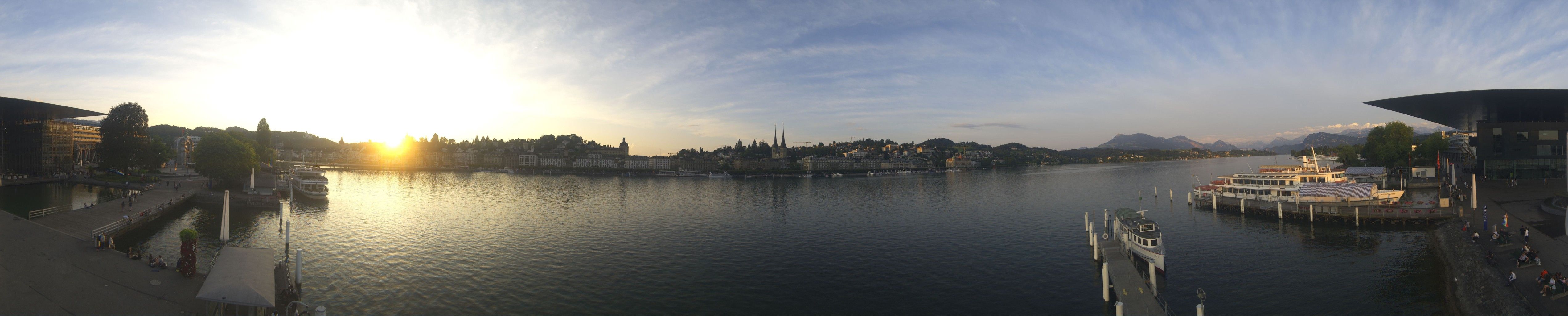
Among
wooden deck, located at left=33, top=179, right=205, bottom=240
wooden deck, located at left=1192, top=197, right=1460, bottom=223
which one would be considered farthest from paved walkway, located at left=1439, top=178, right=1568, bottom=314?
wooden deck, located at left=33, top=179, right=205, bottom=240

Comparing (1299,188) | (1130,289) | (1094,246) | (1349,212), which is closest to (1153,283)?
(1130,289)

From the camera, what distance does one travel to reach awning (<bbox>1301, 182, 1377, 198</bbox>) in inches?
1640

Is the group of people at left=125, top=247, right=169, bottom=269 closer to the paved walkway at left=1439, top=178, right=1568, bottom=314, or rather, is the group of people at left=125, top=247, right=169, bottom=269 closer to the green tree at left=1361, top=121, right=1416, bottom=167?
the paved walkway at left=1439, top=178, right=1568, bottom=314

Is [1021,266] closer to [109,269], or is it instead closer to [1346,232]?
[1346,232]

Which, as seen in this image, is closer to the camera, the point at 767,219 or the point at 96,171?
the point at 767,219

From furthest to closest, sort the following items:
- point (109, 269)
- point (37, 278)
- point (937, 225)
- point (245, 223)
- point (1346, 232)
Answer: point (937, 225), point (245, 223), point (1346, 232), point (109, 269), point (37, 278)

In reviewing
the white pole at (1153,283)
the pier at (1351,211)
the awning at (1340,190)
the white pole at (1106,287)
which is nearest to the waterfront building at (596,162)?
the pier at (1351,211)

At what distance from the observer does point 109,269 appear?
20031mm

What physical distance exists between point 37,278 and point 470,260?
42.6 feet

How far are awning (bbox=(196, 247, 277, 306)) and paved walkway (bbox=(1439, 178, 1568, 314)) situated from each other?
37.1 metres

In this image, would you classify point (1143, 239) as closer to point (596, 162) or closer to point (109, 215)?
point (109, 215)

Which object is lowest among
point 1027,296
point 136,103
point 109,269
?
point 1027,296

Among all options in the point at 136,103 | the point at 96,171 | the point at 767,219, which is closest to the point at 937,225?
the point at 767,219

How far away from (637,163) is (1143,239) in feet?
566
